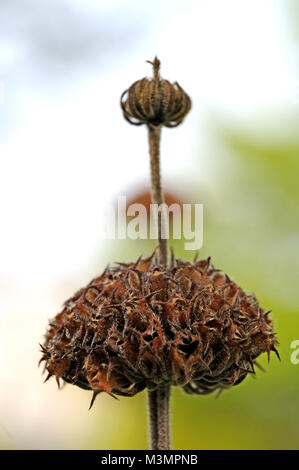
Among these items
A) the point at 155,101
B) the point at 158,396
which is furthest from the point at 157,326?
the point at 155,101

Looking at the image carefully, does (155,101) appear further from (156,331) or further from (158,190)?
(156,331)

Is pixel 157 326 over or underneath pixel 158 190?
underneath

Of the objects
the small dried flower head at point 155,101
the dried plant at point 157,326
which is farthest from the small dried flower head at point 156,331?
the small dried flower head at point 155,101

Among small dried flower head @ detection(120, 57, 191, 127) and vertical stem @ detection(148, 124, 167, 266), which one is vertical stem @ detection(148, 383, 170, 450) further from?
small dried flower head @ detection(120, 57, 191, 127)

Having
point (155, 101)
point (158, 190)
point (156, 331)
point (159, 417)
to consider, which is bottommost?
point (159, 417)

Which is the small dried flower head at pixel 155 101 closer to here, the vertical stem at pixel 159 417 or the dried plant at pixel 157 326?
the dried plant at pixel 157 326

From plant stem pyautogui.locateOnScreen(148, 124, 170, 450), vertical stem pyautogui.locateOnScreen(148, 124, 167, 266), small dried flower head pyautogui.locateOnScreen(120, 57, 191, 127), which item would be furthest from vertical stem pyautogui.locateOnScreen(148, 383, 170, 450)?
small dried flower head pyautogui.locateOnScreen(120, 57, 191, 127)

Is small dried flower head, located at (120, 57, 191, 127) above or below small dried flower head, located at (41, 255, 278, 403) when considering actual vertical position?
above
